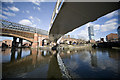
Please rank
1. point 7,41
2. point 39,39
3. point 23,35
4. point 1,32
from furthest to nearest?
point 7,41
point 39,39
point 23,35
point 1,32

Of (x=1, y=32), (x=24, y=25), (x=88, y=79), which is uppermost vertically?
(x=24, y=25)

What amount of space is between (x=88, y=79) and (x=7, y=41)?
69.3m

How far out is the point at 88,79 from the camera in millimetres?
3209

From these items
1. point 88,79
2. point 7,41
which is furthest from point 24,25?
point 88,79

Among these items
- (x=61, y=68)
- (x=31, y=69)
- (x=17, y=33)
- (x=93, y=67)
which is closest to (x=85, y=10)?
(x=93, y=67)

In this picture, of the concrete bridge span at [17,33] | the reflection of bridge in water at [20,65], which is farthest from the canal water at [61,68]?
the concrete bridge span at [17,33]

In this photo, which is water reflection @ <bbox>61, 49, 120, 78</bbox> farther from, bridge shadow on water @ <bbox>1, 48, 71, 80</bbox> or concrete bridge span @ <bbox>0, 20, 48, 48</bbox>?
concrete bridge span @ <bbox>0, 20, 48, 48</bbox>

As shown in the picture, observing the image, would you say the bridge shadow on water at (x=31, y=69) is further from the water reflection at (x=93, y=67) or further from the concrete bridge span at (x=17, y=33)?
the concrete bridge span at (x=17, y=33)

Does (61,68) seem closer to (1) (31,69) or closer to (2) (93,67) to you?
(1) (31,69)

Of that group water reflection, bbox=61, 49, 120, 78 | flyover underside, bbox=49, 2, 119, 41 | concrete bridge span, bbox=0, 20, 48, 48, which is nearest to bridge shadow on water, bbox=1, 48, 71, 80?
water reflection, bbox=61, 49, 120, 78

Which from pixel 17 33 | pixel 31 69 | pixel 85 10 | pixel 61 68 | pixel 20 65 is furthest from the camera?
pixel 17 33

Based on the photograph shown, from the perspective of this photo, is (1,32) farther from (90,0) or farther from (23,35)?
(90,0)

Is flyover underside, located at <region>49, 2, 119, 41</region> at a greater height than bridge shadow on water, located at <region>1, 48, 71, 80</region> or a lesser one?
greater

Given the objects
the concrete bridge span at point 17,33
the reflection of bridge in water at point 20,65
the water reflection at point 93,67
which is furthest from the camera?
the concrete bridge span at point 17,33
